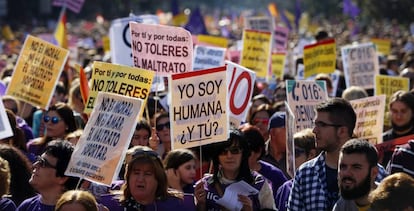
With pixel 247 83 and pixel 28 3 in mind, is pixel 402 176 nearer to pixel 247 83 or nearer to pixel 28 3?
pixel 247 83

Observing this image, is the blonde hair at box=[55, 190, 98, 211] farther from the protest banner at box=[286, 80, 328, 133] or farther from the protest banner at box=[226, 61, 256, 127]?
the protest banner at box=[286, 80, 328, 133]

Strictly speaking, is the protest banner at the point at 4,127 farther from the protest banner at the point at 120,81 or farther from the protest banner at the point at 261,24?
the protest banner at the point at 261,24

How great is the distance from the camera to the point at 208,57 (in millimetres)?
15414

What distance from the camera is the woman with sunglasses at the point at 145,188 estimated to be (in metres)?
7.09

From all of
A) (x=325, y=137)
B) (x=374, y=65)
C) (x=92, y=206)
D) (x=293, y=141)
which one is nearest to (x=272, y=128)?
(x=293, y=141)

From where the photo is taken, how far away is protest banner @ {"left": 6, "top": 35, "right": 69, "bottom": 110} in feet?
40.3

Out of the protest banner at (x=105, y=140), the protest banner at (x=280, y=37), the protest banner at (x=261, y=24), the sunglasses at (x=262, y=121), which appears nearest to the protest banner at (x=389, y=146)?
the protest banner at (x=105, y=140)

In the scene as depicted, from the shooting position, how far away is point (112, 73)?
967 cm

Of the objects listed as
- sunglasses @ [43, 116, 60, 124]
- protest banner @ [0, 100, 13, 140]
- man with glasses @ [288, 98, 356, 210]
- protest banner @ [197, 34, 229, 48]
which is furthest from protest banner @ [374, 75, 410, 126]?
protest banner @ [197, 34, 229, 48]

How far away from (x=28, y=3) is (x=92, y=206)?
241 feet

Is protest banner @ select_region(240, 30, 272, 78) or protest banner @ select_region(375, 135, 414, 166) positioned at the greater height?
protest banner @ select_region(240, 30, 272, 78)

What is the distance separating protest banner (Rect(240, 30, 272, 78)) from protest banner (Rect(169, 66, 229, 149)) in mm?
7547

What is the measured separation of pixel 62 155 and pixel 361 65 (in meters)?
8.94

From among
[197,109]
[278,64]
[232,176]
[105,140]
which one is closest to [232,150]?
[232,176]
